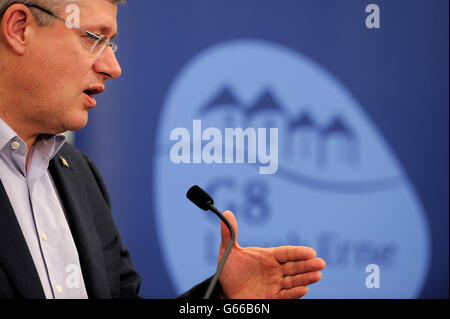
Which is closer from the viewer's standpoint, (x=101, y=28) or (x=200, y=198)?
(x=200, y=198)

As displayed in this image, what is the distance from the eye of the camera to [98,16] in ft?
4.30

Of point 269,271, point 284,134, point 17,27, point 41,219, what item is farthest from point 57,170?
point 284,134

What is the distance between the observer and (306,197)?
7.27 feet

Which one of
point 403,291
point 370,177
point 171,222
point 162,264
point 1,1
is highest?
point 1,1

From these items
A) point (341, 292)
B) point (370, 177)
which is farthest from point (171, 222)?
point (370, 177)

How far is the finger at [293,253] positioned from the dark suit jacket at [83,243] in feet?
0.62

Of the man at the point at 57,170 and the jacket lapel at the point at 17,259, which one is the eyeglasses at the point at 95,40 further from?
the jacket lapel at the point at 17,259

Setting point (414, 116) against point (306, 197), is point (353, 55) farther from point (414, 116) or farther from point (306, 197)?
point (306, 197)

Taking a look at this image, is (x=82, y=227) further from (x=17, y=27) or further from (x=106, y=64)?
(x=17, y=27)

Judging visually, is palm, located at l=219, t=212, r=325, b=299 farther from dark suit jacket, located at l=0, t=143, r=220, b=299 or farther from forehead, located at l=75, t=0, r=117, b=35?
forehead, located at l=75, t=0, r=117, b=35

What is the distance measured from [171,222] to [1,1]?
1.15 m

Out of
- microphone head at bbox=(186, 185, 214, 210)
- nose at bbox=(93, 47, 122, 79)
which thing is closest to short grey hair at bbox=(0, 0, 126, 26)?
nose at bbox=(93, 47, 122, 79)

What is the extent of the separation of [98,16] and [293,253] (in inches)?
32.5

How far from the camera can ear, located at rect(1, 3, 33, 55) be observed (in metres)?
1.23
